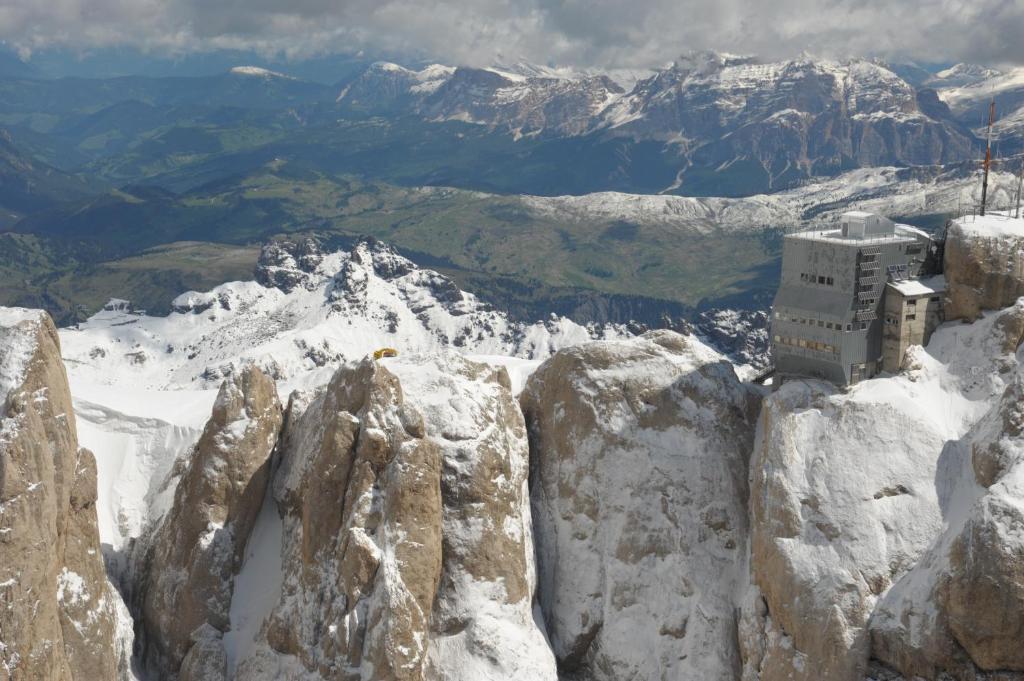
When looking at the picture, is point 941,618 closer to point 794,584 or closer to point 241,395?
point 794,584

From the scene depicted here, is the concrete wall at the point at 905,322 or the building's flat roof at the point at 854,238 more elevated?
the building's flat roof at the point at 854,238

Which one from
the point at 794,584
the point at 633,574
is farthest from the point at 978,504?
the point at 633,574

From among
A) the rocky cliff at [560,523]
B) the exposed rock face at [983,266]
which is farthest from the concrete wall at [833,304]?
the rocky cliff at [560,523]

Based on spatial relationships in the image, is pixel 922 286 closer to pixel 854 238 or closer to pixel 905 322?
pixel 905 322

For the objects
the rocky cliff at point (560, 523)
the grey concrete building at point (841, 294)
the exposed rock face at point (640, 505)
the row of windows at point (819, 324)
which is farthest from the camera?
the grey concrete building at point (841, 294)

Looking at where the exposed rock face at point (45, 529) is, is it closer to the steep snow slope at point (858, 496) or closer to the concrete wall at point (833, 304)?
the steep snow slope at point (858, 496)

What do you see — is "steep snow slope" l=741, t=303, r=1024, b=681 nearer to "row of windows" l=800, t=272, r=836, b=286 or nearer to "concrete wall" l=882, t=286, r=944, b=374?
"concrete wall" l=882, t=286, r=944, b=374
